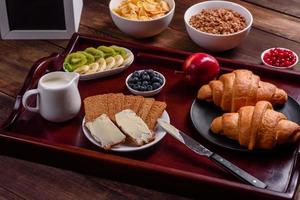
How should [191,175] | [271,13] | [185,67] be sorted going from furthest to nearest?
[271,13] < [185,67] < [191,175]

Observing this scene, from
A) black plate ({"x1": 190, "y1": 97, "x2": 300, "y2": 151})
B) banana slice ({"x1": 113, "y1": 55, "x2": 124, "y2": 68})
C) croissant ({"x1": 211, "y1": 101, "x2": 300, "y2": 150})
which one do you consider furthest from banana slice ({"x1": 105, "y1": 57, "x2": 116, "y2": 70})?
croissant ({"x1": 211, "y1": 101, "x2": 300, "y2": 150})

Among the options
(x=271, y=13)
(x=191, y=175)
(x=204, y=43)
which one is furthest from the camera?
(x=271, y=13)

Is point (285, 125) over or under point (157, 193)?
over

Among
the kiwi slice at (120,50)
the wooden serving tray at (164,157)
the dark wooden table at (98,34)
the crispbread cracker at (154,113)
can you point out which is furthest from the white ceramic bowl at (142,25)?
the crispbread cracker at (154,113)

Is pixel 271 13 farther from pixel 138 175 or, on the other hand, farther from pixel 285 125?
pixel 138 175

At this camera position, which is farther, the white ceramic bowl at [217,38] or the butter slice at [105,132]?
the white ceramic bowl at [217,38]

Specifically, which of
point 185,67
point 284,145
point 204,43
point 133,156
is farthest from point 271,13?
point 133,156

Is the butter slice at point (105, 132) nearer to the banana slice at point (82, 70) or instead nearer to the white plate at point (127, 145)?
the white plate at point (127, 145)
